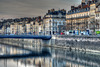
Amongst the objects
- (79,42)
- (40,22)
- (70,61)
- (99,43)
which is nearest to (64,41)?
(79,42)

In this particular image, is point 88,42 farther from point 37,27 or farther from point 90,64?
point 37,27

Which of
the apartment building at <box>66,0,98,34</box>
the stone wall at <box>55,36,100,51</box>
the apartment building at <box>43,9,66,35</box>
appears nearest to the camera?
the stone wall at <box>55,36,100,51</box>

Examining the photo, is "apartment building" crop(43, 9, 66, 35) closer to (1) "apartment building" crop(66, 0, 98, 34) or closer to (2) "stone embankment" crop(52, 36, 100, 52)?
(1) "apartment building" crop(66, 0, 98, 34)

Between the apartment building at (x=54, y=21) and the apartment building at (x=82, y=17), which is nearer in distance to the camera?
the apartment building at (x=82, y=17)

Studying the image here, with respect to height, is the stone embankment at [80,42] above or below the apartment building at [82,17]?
below

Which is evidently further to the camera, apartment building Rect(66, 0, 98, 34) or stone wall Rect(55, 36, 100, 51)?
apartment building Rect(66, 0, 98, 34)

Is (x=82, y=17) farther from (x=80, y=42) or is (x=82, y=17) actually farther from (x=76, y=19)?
(x=80, y=42)

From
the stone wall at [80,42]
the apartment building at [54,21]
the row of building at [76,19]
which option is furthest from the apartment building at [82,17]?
the stone wall at [80,42]

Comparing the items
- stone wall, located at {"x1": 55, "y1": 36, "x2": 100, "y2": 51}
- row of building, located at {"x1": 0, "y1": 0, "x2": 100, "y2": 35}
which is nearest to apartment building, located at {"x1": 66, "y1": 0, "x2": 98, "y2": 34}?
row of building, located at {"x1": 0, "y1": 0, "x2": 100, "y2": 35}

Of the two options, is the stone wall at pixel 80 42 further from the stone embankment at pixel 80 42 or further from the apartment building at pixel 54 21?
the apartment building at pixel 54 21

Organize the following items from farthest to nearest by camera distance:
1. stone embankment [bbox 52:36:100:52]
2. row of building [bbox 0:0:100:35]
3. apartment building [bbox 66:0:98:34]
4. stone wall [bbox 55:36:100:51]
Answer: apartment building [bbox 66:0:98:34] → row of building [bbox 0:0:100:35] → stone wall [bbox 55:36:100:51] → stone embankment [bbox 52:36:100:52]

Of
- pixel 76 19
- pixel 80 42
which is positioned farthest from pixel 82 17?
pixel 80 42

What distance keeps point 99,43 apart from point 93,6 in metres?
29.7

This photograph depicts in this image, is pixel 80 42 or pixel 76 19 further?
pixel 76 19
